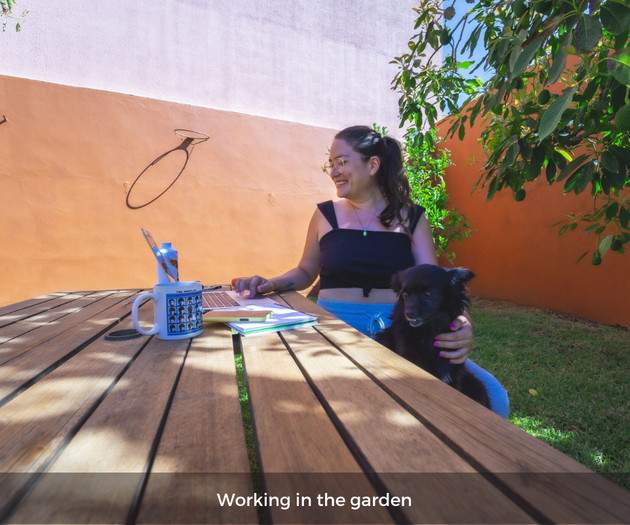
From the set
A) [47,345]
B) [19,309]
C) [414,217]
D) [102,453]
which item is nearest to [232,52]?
[414,217]

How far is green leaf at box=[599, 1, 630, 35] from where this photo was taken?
980 millimetres

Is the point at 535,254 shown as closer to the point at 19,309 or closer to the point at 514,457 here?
the point at 514,457

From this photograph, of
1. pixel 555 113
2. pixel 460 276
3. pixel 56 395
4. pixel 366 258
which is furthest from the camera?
pixel 366 258

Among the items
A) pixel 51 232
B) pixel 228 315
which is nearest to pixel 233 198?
pixel 51 232

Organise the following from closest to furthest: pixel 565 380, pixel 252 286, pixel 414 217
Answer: pixel 252 286 → pixel 414 217 → pixel 565 380

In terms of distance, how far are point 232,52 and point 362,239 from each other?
462 cm

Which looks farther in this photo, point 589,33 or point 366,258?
point 366,258

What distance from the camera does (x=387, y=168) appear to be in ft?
7.39

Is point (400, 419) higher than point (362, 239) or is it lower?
lower

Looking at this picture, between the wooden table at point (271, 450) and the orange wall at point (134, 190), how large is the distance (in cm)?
407

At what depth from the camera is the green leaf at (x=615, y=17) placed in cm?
98

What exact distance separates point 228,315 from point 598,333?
4.31 m

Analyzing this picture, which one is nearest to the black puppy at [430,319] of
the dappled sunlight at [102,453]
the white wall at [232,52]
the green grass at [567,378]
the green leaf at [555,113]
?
the green leaf at [555,113]

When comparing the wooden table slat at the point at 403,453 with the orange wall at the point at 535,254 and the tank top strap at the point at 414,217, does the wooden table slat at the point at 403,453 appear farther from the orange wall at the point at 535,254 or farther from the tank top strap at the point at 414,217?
the orange wall at the point at 535,254
